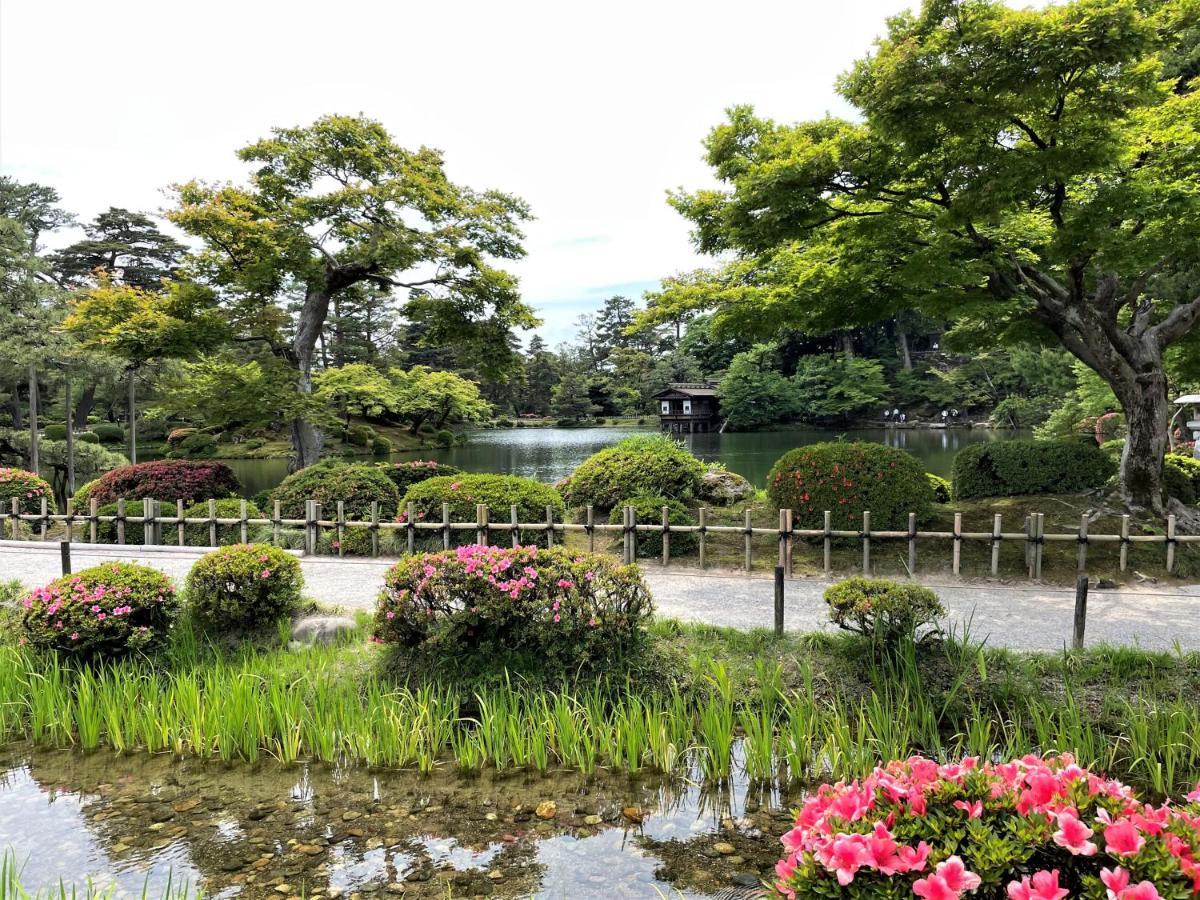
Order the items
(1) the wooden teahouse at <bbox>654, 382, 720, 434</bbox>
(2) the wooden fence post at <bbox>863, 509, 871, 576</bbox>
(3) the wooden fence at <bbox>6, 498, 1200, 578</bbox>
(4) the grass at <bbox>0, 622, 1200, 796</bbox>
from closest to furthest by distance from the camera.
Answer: (4) the grass at <bbox>0, 622, 1200, 796</bbox> < (3) the wooden fence at <bbox>6, 498, 1200, 578</bbox> < (2) the wooden fence post at <bbox>863, 509, 871, 576</bbox> < (1) the wooden teahouse at <bbox>654, 382, 720, 434</bbox>

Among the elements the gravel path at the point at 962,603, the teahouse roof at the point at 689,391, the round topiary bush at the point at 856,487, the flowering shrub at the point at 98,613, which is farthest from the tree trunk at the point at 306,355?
the teahouse roof at the point at 689,391

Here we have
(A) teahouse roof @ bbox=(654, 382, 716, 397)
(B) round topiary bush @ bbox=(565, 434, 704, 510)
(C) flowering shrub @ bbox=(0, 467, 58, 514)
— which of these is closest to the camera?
(B) round topiary bush @ bbox=(565, 434, 704, 510)

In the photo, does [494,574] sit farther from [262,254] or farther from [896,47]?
[262,254]

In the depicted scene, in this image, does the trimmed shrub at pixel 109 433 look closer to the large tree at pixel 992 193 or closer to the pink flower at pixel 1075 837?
the large tree at pixel 992 193

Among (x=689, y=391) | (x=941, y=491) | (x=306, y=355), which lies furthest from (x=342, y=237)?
(x=689, y=391)

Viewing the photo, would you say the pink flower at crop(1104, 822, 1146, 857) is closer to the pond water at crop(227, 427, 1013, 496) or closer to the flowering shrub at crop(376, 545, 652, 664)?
the flowering shrub at crop(376, 545, 652, 664)

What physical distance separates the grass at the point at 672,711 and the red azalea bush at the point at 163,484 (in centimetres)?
723

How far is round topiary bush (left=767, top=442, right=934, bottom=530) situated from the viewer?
892 centimetres

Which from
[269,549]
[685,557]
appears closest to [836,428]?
[685,557]

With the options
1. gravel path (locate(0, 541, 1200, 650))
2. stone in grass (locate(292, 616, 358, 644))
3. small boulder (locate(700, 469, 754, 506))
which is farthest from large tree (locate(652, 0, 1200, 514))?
stone in grass (locate(292, 616, 358, 644))

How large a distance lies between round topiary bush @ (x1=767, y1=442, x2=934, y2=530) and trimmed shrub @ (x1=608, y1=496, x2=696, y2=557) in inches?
54.7

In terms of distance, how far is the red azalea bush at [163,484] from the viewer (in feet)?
39.7

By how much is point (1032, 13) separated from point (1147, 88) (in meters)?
1.36

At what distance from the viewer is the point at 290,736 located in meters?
4.39
